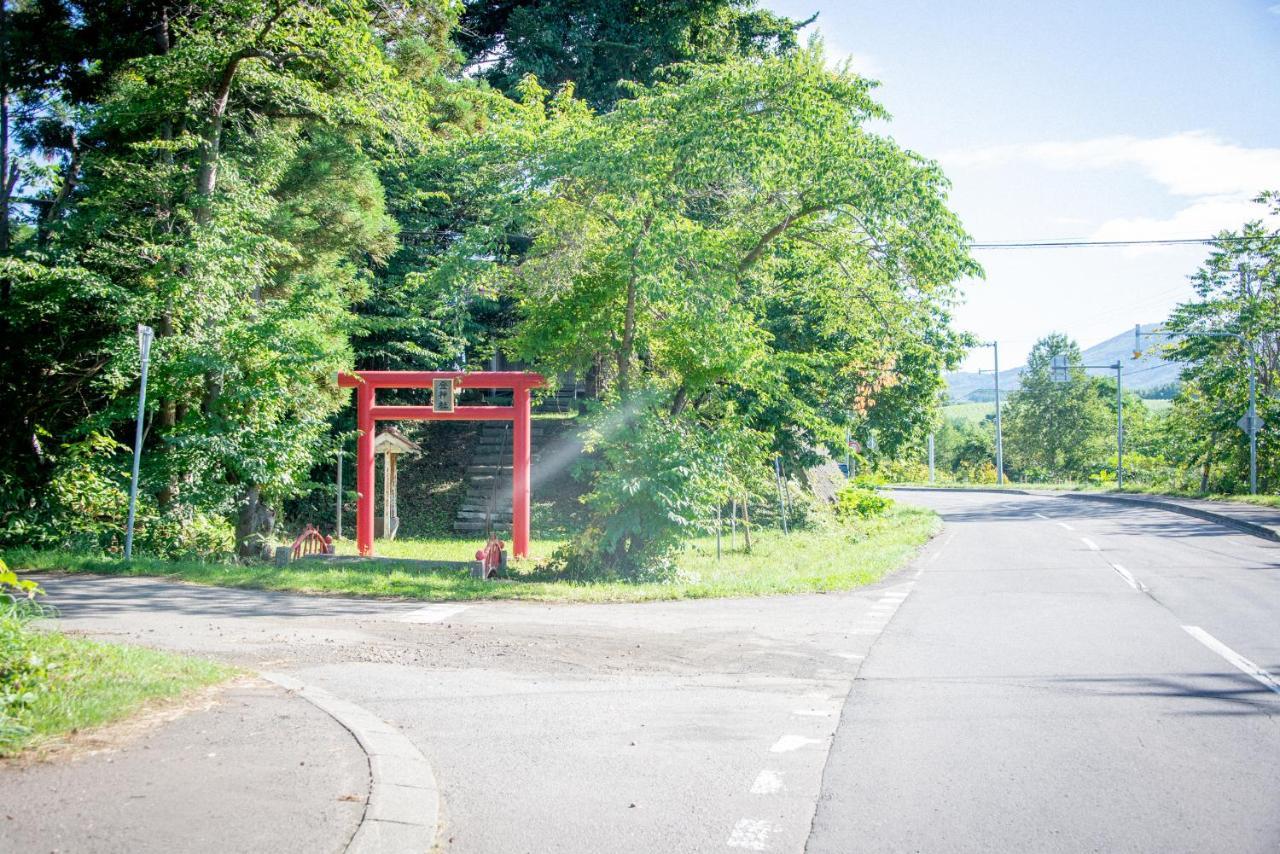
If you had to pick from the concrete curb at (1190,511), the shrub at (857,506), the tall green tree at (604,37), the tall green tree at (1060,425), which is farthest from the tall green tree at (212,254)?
the tall green tree at (1060,425)

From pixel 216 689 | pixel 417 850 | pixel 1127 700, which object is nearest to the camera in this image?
pixel 417 850

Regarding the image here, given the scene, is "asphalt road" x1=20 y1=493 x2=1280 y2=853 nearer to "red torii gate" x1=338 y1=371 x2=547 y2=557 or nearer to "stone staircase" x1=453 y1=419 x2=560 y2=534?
"red torii gate" x1=338 y1=371 x2=547 y2=557

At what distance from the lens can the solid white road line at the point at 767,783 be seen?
4.68 meters

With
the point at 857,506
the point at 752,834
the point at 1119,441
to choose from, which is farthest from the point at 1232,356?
the point at 752,834

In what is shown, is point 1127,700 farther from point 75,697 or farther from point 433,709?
point 75,697

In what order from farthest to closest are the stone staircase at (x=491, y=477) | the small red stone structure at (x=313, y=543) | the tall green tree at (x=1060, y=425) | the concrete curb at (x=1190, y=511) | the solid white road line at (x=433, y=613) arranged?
the tall green tree at (x=1060, y=425) < the stone staircase at (x=491, y=477) < the concrete curb at (x=1190, y=511) < the small red stone structure at (x=313, y=543) < the solid white road line at (x=433, y=613)

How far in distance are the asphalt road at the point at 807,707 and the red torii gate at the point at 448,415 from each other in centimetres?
729

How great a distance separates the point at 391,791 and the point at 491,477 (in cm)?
2271

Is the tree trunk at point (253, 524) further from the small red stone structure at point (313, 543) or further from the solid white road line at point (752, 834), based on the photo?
the solid white road line at point (752, 834)

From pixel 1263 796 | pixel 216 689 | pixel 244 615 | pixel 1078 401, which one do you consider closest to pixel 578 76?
pixel 244 615

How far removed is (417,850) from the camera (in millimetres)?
3811

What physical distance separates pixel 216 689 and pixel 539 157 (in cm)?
907

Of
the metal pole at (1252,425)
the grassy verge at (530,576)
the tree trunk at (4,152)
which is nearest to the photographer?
the grassy verge at (530,576)

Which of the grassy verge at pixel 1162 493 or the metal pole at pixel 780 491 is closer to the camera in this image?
the metal pole at pixel 780 491
